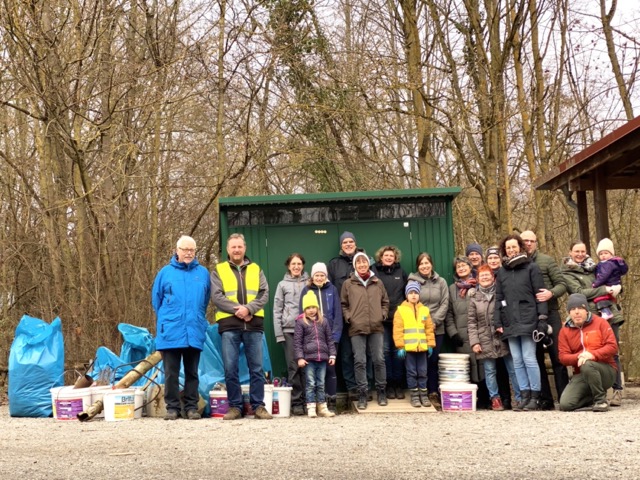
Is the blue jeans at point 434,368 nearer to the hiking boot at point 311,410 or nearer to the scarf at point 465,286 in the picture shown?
the scarf at point 465,286

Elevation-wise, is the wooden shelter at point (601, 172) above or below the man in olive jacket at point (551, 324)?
above

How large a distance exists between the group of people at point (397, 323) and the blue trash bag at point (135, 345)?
1.27 meters

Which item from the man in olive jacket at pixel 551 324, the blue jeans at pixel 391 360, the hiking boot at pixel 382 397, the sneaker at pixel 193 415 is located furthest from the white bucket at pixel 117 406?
the man in olive jacket at pixel 551 324

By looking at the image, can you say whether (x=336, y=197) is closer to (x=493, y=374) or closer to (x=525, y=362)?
(x=493, y=374)

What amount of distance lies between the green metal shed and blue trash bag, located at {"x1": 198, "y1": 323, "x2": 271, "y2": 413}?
562mm

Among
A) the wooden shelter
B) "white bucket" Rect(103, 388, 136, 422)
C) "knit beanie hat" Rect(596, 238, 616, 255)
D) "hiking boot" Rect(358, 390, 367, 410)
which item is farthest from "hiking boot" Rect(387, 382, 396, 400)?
the wooden shelter

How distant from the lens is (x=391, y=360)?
10.0 m

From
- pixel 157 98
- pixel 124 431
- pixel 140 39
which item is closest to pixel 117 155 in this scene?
pixel 157 98

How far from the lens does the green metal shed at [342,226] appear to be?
10.5m

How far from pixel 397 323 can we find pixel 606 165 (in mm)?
3931

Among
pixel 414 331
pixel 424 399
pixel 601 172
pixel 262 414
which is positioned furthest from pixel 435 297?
pixel 601 172

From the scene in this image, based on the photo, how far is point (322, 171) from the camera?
17.7m

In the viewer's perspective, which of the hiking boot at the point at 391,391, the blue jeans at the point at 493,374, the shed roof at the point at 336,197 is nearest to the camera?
the blue jeans at the point at 493,374

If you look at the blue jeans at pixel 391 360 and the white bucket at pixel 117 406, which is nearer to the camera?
the white bucket at pixel 117 406
